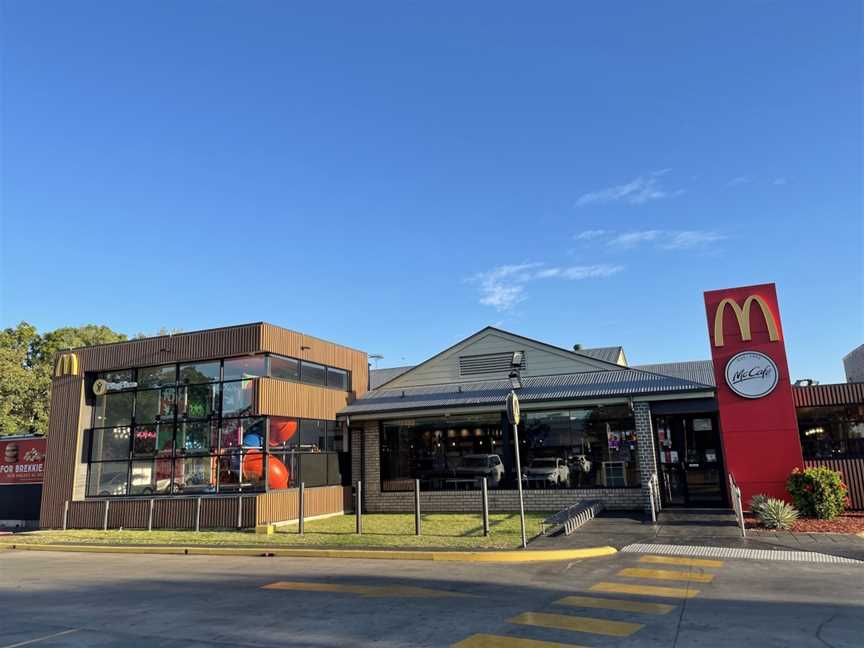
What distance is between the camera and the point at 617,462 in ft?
59.0

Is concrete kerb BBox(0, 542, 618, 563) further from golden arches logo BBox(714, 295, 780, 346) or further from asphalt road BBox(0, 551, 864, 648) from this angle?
golden arches logo BBox(714, 295, 780, 346)

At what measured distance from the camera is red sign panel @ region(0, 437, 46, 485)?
21891mm

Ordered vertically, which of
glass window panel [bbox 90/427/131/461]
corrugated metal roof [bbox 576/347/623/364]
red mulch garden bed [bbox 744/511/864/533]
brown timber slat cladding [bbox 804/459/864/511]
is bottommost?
red mulch garden bed [bbox 744/511/864/533]

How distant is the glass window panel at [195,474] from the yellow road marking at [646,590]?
12.8 m

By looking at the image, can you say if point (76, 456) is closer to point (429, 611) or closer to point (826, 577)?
point (429, 611)

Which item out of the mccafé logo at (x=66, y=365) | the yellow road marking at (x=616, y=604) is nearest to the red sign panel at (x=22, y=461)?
the mccafé logo at (x=66, y=365)

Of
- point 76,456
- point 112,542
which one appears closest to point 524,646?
point 112,542

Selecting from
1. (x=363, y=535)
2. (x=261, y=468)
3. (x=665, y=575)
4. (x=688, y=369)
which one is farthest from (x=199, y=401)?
(x=688, y=369)

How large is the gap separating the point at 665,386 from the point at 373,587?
11.2 metres

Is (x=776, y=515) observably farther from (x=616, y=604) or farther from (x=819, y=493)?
(x=616, y=604)

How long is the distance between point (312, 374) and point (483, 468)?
20.7 ft

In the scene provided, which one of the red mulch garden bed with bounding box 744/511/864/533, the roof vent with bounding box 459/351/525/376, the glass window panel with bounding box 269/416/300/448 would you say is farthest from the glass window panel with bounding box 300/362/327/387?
the red mulch garden bed with bounding box 744/511/864/533

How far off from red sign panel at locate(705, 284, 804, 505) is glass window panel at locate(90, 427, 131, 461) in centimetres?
1773

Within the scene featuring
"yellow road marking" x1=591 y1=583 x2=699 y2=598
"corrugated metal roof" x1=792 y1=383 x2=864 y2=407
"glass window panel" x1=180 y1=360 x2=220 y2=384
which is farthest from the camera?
"glass window panel" x1=180 y1=360 x2=220 y2=384
